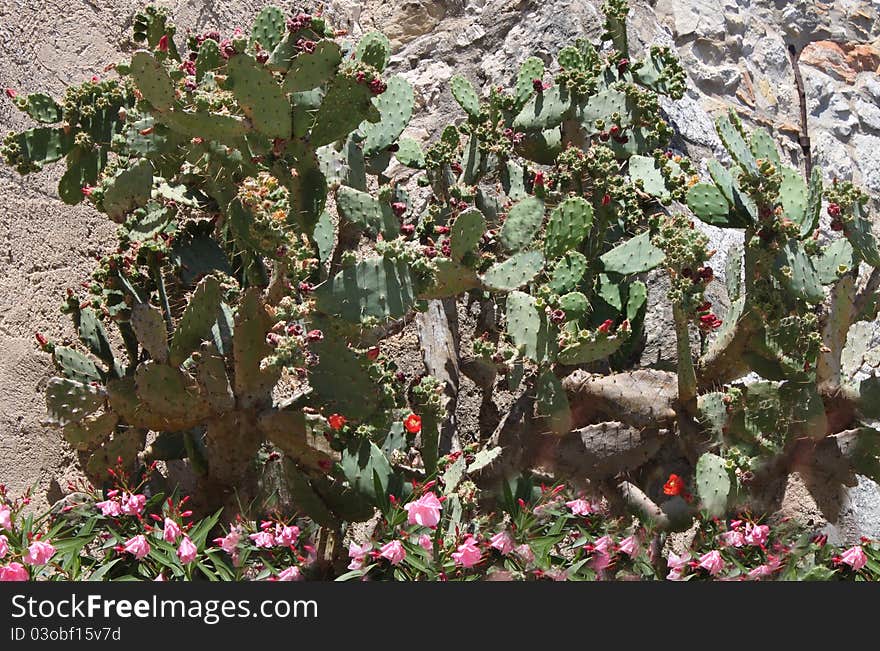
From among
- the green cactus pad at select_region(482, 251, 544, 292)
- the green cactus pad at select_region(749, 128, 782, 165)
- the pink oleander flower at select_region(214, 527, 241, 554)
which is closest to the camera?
the pink oleander flower at select_region(214, 527, 241, 554)

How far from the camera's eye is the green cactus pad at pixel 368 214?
3.36 meters

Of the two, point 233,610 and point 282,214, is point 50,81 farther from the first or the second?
point 233,610

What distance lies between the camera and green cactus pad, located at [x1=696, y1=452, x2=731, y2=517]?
11.0 feet

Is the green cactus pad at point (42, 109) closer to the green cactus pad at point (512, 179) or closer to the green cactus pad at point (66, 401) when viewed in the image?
the green cactus pad at point (66, 401)

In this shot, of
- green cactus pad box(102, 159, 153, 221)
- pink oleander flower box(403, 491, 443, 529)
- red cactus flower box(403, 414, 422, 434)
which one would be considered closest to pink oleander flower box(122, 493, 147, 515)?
pink oleander flower box(403, 491, 443, 529)

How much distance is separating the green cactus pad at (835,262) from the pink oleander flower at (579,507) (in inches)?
45.7

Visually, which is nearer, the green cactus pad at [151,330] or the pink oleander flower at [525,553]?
the pink oleander flower at [525,553]

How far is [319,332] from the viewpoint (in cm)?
303

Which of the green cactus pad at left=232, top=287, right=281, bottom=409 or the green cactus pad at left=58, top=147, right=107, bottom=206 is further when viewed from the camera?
the green cactus pad at left=58, top=147, right=107, bottom=206

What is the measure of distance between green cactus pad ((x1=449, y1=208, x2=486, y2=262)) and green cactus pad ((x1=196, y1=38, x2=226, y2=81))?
100 cm

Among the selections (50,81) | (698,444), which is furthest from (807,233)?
(50,81)

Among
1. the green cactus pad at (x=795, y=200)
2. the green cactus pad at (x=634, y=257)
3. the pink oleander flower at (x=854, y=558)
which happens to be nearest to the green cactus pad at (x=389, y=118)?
the green cactus pad at (x=634, y=257)

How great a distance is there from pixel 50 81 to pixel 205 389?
158 centimetres

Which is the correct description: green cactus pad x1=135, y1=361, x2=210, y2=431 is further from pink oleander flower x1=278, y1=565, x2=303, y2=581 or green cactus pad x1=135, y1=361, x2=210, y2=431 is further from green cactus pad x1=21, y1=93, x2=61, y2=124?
green cactus pad x1=21, y1=93, x2=61, y2=124
